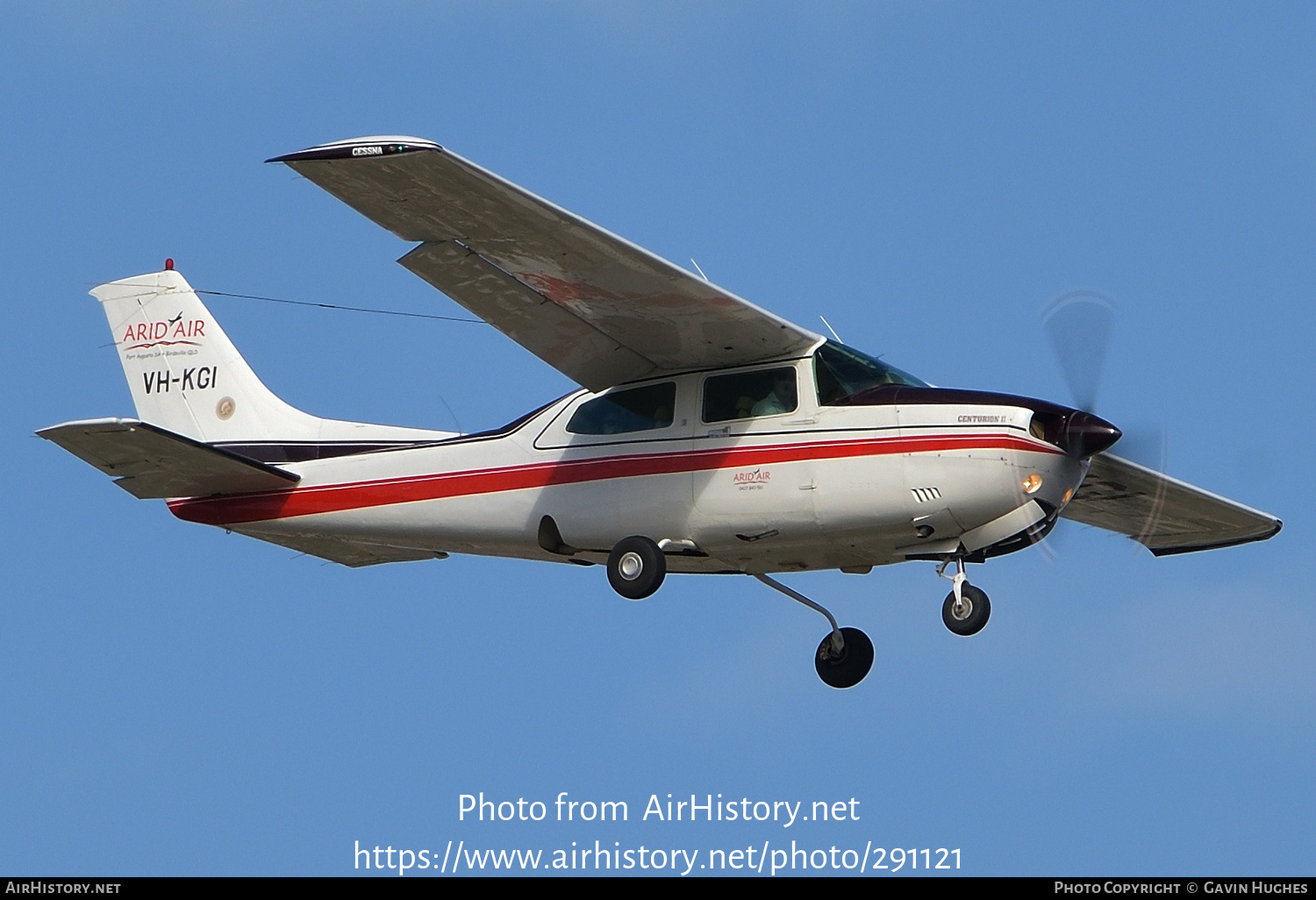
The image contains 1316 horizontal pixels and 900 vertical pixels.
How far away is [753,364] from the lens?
59.4 ft

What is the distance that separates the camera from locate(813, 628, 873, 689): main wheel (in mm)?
19234

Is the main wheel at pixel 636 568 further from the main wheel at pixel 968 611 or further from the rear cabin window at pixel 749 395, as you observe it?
the main wheel at pixel 968 611

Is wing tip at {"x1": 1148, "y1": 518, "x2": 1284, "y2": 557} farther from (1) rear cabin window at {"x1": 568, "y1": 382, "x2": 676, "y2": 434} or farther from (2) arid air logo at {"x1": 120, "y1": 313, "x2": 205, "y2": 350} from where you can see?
(2) arid air logo at {"x1": 120, "y1": 313, "x2": 205, "y2": 350}

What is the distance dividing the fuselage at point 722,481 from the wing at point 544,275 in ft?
1.05

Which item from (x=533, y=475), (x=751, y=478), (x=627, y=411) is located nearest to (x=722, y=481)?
(x=751, y=478)

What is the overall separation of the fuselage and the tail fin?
1.61 metres

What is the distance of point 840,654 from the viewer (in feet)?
63.3

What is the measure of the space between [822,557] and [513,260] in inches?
150

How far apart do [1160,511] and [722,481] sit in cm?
551

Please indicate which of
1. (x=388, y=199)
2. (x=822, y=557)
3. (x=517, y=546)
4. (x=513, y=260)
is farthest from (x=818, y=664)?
(x=388, y=199)

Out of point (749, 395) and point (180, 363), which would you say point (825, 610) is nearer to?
point (749, 395)

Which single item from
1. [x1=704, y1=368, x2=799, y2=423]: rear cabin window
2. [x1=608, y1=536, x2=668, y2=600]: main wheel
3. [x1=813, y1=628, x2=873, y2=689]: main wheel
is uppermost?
[x1=704, y1=368, x2=799, y2=423]: rear cabin window

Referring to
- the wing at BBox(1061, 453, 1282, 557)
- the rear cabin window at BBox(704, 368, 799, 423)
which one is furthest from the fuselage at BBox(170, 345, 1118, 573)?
the wing at BBox(1061, 453, 1282, 557)

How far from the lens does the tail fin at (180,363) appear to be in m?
21.5
